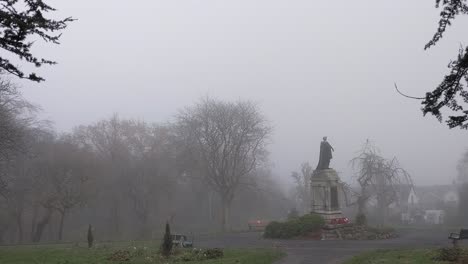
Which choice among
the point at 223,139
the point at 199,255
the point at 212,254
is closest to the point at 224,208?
the point at 223,139

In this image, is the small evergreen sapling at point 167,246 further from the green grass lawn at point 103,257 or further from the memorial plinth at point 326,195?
the memorial plinth at point 326,195

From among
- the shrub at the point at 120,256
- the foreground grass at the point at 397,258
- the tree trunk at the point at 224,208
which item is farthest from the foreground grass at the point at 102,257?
the tree trunk at the point at 224,208

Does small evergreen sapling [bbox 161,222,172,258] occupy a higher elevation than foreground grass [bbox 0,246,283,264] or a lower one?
higher

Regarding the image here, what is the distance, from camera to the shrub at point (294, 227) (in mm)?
27641

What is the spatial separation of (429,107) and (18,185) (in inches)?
1360

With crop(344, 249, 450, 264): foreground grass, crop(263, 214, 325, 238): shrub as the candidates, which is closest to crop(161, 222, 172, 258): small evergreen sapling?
crop(344, 249, 450, 264): foreground grass

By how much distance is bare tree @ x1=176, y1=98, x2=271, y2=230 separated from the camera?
44031 mm

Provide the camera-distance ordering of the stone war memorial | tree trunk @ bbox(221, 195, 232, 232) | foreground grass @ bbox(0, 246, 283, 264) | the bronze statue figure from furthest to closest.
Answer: tree trunk @ bbox(221, 195, 232, 232), the bronze statue figure, the stone war memorial, foreground grass @ bbox(0, 246, 283, 264)

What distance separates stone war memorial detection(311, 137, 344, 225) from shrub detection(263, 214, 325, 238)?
187 centimetres

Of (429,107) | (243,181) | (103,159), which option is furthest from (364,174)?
(429,107)

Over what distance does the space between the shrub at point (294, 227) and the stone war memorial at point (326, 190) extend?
1.87 meters

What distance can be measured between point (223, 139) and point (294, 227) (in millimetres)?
17848

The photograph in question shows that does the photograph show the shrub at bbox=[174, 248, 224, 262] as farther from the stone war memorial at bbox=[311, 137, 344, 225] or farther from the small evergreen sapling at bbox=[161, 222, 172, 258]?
the stone war memorial at bbox=[311, 137, 344, 225]

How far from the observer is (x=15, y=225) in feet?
138
